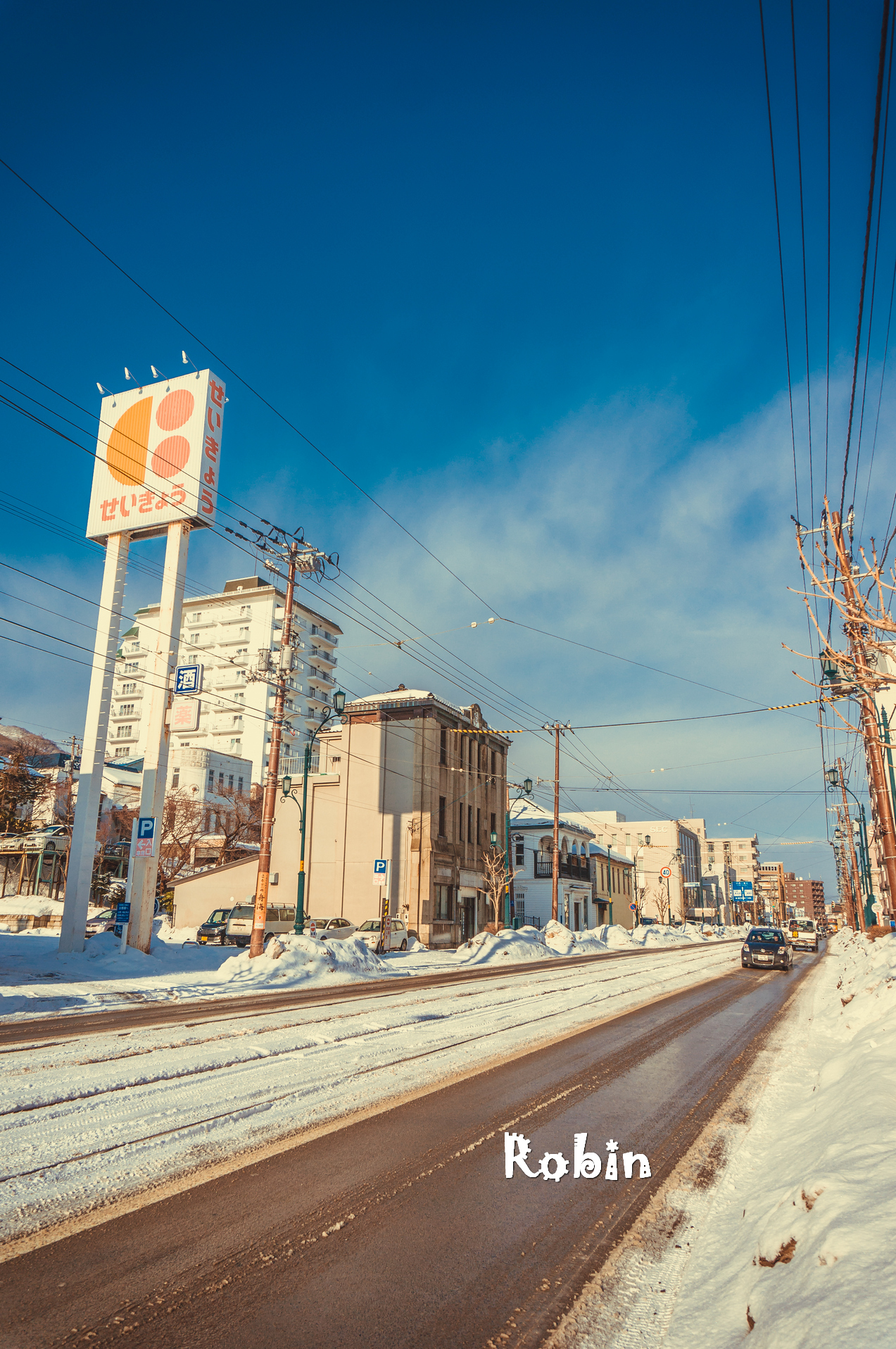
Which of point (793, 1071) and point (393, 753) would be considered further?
point (393, 753)

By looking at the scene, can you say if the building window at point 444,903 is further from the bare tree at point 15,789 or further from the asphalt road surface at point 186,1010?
the bare tree at point 15,789

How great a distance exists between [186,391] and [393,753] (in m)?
25.5

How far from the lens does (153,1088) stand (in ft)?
26.6

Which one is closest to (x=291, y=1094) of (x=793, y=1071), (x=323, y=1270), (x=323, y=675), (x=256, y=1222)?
(x=256, y=1222)

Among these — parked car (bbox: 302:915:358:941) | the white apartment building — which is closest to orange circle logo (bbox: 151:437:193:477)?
parked car (bbox: 302:915:358:941)

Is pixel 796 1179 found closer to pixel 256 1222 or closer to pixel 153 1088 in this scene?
pixel 256 1222

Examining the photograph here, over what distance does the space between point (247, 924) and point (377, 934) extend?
678cm

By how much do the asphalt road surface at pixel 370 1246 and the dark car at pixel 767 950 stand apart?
26554mm

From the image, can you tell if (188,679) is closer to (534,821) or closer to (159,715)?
(159,715)

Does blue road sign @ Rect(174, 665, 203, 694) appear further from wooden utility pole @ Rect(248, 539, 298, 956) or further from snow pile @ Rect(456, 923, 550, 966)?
snow pile @ Rect(456, 923, 550, 966)

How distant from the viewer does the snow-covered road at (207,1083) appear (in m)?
5.76

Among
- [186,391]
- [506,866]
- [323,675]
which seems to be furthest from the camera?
[323,675]

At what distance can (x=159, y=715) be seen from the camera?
26359 mm

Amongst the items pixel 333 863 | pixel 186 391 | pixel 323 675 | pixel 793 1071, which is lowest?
pixel 793 1071
